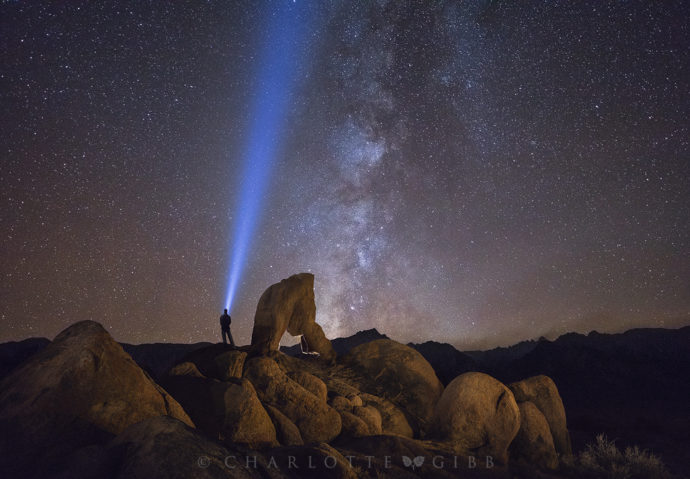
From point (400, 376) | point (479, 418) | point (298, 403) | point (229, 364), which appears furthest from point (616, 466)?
point (229, 364)

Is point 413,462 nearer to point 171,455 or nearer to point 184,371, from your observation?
point 171,455

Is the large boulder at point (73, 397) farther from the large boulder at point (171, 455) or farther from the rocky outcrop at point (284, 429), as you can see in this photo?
the rocky outcrop at point (284, 429)

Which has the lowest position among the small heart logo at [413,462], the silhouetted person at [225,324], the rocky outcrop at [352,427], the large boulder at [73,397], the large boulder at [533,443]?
the large boulder at [533,443]

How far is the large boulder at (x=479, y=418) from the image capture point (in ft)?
40.5

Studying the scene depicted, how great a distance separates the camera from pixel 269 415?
10.9 m

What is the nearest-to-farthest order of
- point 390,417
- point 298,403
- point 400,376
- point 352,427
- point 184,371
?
point 184,371
point 298,403
point 352,427
point 390,417
point 400,376

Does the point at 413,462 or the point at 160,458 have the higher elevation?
the point at 160,458

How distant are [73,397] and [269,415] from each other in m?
5.17

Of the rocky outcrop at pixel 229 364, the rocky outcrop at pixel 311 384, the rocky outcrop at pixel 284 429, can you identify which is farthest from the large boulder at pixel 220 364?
the rocky outcrop at pixel 284 429

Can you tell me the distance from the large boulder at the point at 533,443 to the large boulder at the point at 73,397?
1055cm

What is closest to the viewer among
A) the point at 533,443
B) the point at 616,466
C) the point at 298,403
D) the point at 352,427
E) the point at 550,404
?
the point at 298,403

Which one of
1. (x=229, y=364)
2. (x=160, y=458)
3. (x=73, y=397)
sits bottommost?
(x=160, y=458)

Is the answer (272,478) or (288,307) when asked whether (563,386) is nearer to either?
(288,307)

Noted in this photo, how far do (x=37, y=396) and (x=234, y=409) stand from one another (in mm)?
4246
